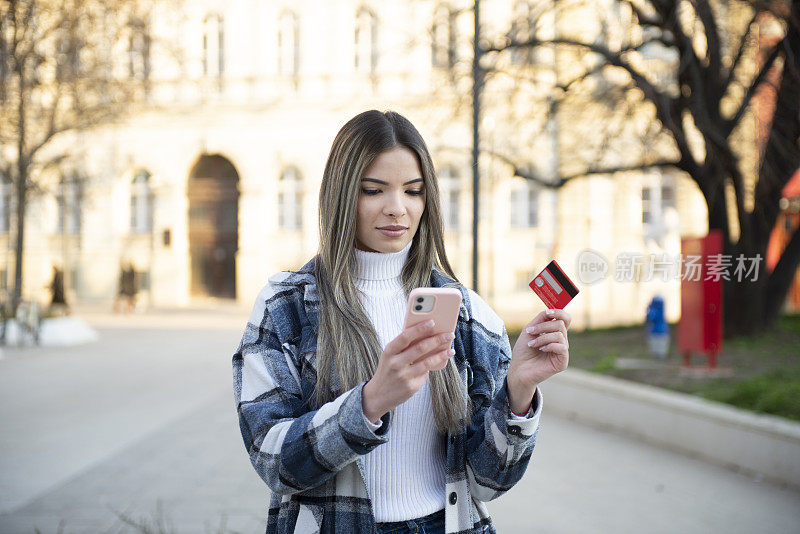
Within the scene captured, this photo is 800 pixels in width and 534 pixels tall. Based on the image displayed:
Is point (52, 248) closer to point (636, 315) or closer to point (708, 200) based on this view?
point (636, 315)

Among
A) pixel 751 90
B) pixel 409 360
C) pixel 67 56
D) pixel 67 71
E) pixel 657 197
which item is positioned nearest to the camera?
pixel 409 360

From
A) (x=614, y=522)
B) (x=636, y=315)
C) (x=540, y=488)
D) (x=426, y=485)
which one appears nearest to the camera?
(x=426, y=485)

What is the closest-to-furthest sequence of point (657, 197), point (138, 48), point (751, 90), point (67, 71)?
point (751, 90) → point (67, 71) → point (138, 48) → point (657, 197)

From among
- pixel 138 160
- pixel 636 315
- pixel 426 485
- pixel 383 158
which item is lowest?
pixel 636 315

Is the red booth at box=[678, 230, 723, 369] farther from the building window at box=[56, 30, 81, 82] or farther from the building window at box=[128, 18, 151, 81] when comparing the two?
the building window at box=[56, 30, 81, 82]

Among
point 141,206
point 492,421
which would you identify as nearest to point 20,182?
point 141,206

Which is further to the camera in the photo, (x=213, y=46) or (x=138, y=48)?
(x=213, y=46)

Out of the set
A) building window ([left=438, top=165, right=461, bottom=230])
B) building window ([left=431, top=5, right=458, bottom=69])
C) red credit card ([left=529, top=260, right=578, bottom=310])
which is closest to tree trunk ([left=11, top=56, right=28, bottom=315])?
building window ([left=431, top=5, right=458, bottom=69])

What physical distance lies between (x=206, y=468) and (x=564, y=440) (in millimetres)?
3292

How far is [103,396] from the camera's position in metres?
10.4

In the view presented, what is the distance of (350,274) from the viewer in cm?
214

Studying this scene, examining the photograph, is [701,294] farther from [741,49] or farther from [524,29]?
[524,29]

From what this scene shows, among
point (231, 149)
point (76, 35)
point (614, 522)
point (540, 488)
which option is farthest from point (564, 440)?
point (231, 149)

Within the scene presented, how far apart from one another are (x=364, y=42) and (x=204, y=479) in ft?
81.6
